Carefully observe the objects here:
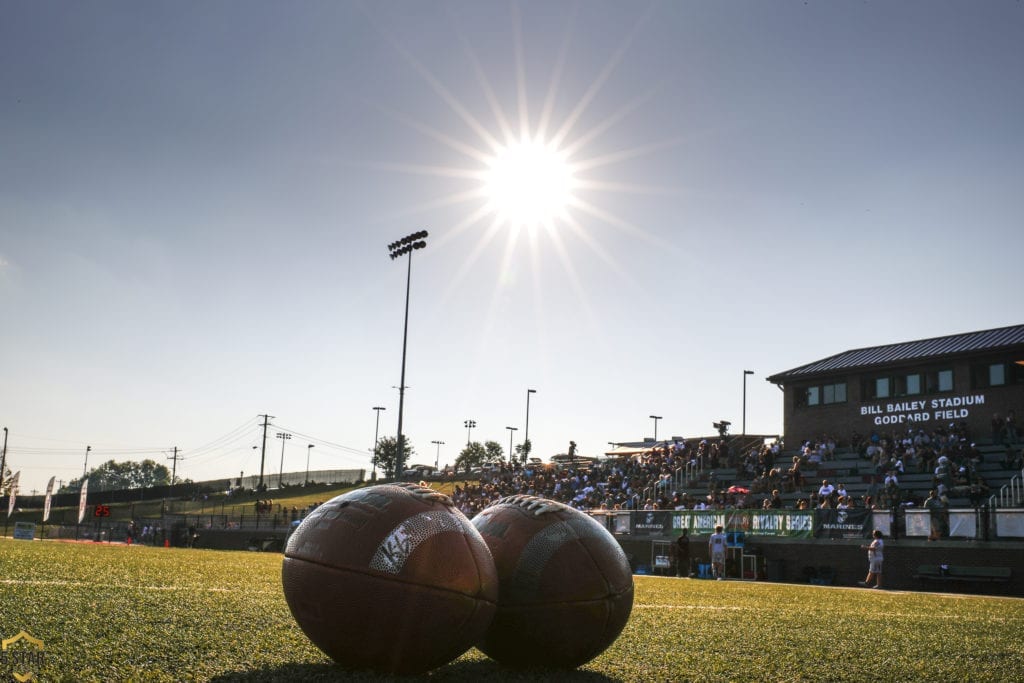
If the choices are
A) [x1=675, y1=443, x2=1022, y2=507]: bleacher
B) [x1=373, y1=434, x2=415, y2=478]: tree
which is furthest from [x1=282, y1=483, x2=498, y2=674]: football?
[x1=373, y1=434, x2=415, y2=478]: tree

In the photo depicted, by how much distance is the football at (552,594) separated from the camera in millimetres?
5828

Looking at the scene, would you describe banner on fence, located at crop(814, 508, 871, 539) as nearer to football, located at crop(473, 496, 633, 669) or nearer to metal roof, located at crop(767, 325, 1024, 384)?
metal roof, located at crop(767, 325, 1024, 384)

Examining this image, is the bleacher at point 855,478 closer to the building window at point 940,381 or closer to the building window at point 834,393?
the building window at point 834,393

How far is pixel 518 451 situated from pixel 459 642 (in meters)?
116

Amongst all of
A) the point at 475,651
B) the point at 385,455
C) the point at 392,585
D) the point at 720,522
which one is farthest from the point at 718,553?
the point at 385,455

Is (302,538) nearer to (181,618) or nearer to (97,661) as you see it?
(97,661)

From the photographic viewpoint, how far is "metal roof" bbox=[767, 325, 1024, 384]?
3822 centimetres

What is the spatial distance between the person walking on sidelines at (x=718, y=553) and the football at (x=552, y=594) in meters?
21.9

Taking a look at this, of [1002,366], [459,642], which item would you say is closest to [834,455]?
[1002,366]

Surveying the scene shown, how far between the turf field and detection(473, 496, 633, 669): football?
0.22 metres

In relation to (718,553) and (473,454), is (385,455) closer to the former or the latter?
(473,454)

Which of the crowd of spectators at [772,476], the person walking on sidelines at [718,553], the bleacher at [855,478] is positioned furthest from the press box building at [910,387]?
the person walking on sidelines at [718,553]

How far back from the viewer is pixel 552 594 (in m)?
5.86

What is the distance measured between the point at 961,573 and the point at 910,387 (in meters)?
19.2
